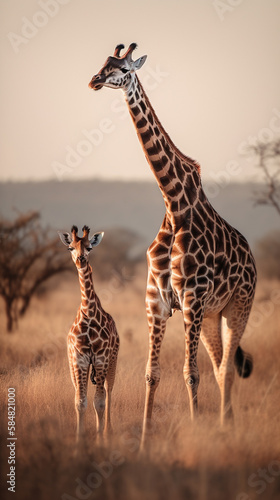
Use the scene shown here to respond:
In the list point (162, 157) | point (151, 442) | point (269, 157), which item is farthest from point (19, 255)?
point (151, 442)

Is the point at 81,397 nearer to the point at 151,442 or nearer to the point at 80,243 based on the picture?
the point at 151,442

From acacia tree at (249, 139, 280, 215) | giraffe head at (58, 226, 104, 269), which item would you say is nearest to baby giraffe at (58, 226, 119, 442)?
giraffe head at (58, 226, 104, 269)

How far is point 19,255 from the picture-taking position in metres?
9.59

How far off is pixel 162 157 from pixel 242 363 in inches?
66.8

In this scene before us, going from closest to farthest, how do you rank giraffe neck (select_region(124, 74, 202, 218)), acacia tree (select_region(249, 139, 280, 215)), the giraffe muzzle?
1. the giraffe muzzle
2. giraffe neck (select_region(124, 74, 202, 218))
3. acacia tree (select_region(249, 139, 280, 215))

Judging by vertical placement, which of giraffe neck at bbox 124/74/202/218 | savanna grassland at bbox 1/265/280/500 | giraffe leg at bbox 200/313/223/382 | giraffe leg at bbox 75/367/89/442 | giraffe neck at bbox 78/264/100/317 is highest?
giraffe neck at bbox 124/74/202/218

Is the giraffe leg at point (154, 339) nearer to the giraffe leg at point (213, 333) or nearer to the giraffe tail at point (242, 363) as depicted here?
the giraffe leg at point (213, 333)

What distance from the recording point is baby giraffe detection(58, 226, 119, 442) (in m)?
3.83

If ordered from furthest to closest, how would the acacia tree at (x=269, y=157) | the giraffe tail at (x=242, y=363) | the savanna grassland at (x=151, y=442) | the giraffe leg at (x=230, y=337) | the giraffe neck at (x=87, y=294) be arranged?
1. the acacia tree at (x=269, y=157)
2. the giraffe tail at (x=242, y=363)
3. the giraffe leg at (x=230, y=337)
4. the giraffe neck at (x=87, y=294)
5. the savanna grassland at (x=151, y=442)

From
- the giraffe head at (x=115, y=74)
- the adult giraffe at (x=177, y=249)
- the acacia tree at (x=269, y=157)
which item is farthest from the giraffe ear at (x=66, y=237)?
the acacia tree at (x=269, y=157)

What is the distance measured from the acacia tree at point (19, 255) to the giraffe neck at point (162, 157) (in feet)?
18.2

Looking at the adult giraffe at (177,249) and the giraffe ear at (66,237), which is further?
the giraffe ear at (66,237)

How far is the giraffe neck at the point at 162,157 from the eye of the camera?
12.2 feet

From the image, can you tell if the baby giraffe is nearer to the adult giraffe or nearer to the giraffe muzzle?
the adult giraffe
